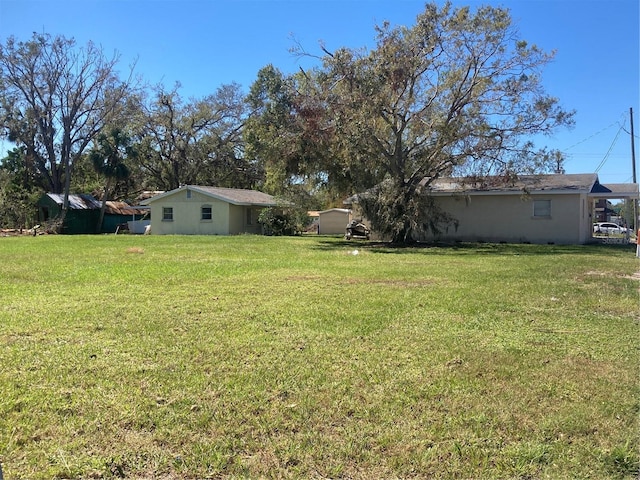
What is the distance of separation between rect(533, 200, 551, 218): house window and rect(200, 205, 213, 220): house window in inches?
752

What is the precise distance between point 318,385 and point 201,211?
94.9 feet

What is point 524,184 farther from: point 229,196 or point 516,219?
point 229,196

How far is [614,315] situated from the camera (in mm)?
6367

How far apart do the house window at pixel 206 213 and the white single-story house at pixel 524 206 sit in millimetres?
14101

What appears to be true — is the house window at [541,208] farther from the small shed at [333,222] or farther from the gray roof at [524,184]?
the small shed at [333,222]

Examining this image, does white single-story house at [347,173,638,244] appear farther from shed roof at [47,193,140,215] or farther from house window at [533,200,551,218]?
shed roof at [47,193,140,215]

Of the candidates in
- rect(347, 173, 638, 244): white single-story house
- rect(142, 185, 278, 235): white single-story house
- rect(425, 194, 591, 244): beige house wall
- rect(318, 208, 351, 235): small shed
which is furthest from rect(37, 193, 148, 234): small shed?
rect(425, 194, 591, 244): beige house wall

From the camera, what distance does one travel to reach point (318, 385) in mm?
3896

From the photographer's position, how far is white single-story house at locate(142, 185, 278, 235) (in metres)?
31.0

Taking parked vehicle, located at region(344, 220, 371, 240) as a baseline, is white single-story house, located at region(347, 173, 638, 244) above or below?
above

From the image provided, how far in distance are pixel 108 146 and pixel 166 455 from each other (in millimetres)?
38194

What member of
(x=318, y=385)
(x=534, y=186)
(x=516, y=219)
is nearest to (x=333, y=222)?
(x=516, y=219)

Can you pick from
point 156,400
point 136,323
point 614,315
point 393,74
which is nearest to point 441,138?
point 393,74

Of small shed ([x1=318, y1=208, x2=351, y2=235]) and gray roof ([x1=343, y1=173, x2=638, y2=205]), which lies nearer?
gray roof ([x1=343, y1=173, x2=638, y2=205])
